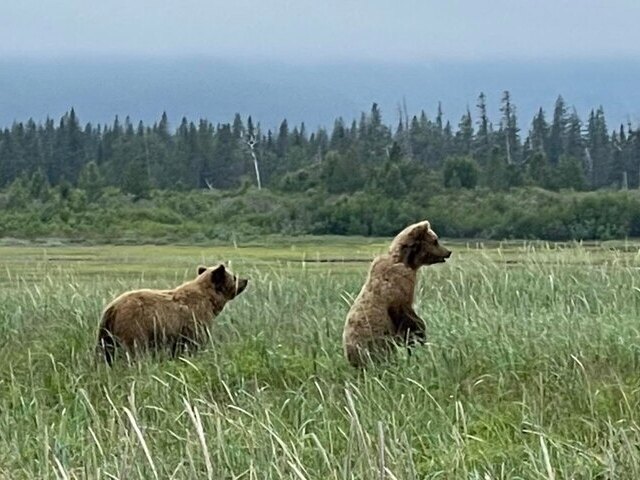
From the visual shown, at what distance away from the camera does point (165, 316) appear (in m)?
7.13

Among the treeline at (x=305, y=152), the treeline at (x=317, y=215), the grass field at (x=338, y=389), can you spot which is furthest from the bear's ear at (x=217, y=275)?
the treeline at (x=305, y=152)

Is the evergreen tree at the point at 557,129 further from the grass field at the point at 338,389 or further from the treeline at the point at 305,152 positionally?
the grass field at the point at 338,389

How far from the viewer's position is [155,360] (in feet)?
22.9

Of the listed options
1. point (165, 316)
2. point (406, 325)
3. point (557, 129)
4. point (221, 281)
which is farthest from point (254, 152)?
point (406, 325)

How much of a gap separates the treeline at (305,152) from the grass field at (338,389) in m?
17.7

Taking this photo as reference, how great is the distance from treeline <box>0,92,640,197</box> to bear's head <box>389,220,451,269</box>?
19.7 metres

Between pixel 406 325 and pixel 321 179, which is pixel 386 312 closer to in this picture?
pixel 406 325

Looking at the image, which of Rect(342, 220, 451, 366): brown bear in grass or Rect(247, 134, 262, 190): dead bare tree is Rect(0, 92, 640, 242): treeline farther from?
Rect(342, 220, 451, 366): brown bear in grass

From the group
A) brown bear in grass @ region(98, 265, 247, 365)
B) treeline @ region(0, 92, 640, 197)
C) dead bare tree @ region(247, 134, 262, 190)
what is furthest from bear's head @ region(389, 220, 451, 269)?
dead bare tree @ region(247, 134, 262, 190)

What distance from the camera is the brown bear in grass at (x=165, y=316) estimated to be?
6969 millimetres

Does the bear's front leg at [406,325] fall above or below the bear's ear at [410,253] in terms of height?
below

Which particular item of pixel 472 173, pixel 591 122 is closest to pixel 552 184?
pixel 472 173

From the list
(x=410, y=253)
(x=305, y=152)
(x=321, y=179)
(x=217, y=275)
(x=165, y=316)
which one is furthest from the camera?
(x=305, y=152)

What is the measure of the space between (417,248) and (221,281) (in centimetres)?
138
